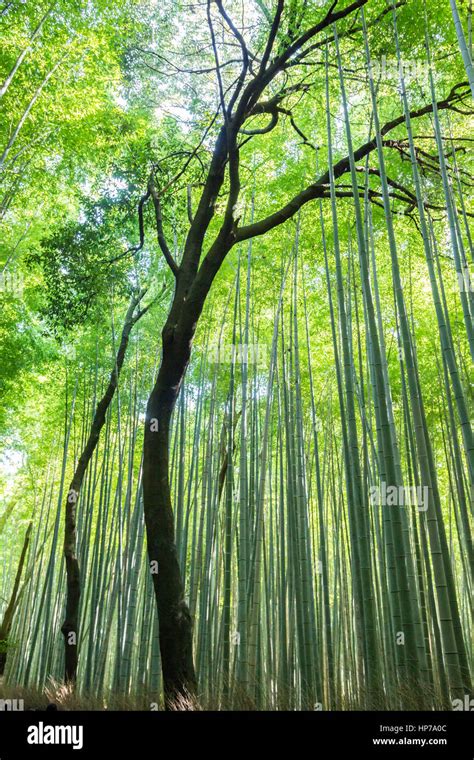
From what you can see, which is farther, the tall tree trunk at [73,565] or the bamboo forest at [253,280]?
the tall tree trunk at [73,565]

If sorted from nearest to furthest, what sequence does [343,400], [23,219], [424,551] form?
[343,400], [424,551], [23,219]

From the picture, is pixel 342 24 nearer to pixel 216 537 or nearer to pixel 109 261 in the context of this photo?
pixel 109 261

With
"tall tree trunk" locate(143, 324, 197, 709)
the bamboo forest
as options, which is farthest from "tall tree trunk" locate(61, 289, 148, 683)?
"tall tree trunk" locate(143, 324, 197, 709)

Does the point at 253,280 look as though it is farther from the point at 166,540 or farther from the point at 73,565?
the point at 166,540

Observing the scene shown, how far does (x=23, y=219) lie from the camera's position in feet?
22.5

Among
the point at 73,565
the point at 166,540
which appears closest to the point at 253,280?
the point at 73,565

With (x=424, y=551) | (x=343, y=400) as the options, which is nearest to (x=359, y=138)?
(x=343, y=400)

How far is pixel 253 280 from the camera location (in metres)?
5.89

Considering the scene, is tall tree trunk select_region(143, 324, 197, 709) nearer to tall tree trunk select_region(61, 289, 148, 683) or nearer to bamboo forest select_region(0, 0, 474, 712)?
bamboo forest select_region(0, 0, 474, 712)

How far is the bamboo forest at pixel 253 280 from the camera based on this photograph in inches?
111

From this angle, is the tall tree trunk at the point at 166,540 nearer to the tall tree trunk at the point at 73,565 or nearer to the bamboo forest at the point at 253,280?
the bamboo forest at the point at 253,280

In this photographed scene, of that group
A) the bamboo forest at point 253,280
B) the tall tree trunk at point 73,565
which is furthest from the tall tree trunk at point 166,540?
the tall tree trunk at point 73,565

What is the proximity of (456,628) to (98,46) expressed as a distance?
500cm
